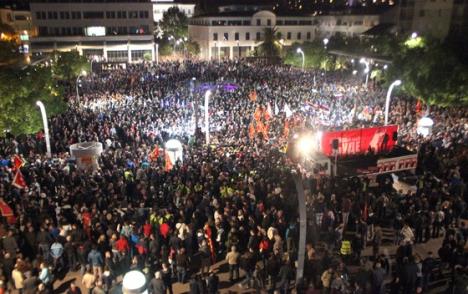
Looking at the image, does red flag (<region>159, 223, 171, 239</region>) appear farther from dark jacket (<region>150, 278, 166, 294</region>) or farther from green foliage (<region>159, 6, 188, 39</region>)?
green foliage (<region>159, 6, 188, 39</region>)

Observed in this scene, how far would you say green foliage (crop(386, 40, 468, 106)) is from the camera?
27203mm

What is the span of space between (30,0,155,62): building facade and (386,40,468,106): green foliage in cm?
4947

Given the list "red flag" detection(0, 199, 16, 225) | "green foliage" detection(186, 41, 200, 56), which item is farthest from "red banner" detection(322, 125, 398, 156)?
"green foliage" detection(186, 41, 200, 56)

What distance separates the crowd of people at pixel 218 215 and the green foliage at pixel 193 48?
5594cm

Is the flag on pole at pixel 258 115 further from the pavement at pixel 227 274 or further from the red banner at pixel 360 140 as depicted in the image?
the pavement at pixel 227 274

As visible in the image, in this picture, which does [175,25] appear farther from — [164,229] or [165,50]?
[164,229]

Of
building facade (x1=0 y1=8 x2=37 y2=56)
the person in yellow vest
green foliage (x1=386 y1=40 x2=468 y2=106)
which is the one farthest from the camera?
building facade (x1=0 y1=8 x2=37 y2=56)

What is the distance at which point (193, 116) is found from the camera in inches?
1108

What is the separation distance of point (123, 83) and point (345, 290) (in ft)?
115

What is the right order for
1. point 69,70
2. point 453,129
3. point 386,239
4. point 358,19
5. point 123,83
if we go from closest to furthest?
point 386,239, point 453,129, point 123,83, point 69,70, point 358,19

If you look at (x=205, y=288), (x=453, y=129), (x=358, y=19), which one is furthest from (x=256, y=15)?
(x=205, y=288)

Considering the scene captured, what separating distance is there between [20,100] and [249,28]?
197ft

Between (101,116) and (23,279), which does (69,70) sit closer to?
(101,116)

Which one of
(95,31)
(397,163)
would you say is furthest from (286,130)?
(95,31)
